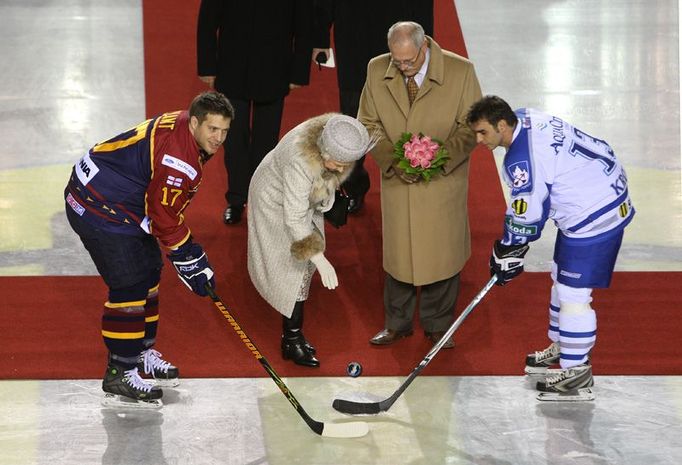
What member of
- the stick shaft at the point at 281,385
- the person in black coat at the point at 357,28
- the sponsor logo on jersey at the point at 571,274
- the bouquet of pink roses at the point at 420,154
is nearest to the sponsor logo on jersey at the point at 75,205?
the stick shaft at the point at 281,385

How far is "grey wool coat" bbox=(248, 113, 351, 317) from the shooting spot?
5.80 m

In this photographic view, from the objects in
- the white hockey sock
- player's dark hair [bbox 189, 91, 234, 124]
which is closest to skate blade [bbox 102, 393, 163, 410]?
player's dark hair [bbox 189, 91, 234, 124]

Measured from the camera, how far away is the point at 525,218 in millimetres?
5656

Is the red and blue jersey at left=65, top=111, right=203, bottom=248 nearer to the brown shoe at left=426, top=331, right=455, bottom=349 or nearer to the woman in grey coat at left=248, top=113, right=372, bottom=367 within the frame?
the woman in grey coat at left=248, top=113, right=372, bottom=367

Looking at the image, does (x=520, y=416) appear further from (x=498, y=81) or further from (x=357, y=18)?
(x=498, y=81)

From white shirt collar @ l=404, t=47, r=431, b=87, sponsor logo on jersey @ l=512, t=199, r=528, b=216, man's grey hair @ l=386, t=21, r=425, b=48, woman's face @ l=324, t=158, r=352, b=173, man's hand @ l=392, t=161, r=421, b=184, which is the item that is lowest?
man's hand @ l=392, t=161, r=421, b=184

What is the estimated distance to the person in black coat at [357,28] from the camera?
7.37 meters

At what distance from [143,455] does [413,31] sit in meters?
2.40

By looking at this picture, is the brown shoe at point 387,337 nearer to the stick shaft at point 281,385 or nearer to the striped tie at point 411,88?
the stick shaft at point 281,385

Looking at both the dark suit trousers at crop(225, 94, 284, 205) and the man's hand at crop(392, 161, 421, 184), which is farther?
the dark suit trousers at crop(225, 94, 284, 205)

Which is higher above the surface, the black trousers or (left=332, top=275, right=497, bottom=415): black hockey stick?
the black trousers

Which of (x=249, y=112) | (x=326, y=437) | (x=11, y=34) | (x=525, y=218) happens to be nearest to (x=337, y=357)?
(x=326, y=437)

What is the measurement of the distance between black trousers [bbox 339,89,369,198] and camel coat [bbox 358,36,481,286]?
1041 mm

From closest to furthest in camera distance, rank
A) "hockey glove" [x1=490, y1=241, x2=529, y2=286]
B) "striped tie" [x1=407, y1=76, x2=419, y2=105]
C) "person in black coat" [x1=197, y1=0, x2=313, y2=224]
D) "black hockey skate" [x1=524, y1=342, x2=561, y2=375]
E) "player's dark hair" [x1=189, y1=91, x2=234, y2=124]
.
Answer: "player's dark hair" [x1=189, y1=91, x2=234, y2=124] < "hockey glove" [x1=490, y1=241, x2=529, y2=286] < "black hockey skate" [x1=524, y1=342, x2=561, y2=375] < "striped tie" [x1=407, y1=76, x2=419, y2=105] < "person in black coat" [x1=197, y1=0, x2=313, y2=224]
